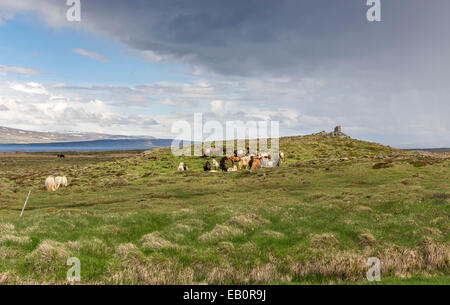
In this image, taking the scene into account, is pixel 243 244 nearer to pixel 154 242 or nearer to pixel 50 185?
pixel 154 242

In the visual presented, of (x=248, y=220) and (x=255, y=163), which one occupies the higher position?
(x=255, y=163)

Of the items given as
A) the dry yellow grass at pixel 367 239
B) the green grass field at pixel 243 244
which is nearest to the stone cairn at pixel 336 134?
the green grass field at pixel 243 244

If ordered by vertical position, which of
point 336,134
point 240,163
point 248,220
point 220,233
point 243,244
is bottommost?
point 243,244

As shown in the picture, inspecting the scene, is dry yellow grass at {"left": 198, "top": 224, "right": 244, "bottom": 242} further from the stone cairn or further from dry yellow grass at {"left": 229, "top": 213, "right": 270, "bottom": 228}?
the stone cairn

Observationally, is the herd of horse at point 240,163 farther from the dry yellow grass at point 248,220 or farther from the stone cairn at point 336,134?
the stone cairn at point 336,134

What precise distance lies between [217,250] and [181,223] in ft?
17.9

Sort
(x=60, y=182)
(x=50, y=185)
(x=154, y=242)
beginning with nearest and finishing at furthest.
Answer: (x=154, y=242) < (x=50, y=185) < (x=60, y=182)

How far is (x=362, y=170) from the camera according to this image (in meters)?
54.2

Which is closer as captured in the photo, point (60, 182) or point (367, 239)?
point (367, 239)

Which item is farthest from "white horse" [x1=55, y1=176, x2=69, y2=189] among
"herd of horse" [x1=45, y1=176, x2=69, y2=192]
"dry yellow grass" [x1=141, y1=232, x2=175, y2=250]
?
"dry yellow grass" [x1=141, y1=232, x2=175, y2=250]

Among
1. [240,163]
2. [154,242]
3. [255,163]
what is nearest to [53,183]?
[240,163]

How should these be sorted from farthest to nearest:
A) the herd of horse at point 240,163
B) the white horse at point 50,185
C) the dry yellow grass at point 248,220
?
the herd of horse at point 240,163
the white horse at point 50,185
the dry yellow grass at point 248,220
